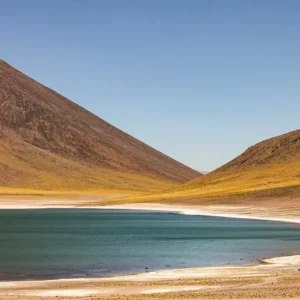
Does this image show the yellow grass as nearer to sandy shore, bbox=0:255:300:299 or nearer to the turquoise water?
the turquoise water

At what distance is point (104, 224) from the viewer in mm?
102438

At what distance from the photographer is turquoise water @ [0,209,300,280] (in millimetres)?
49875

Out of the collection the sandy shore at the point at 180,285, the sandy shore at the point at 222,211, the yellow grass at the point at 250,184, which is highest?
the yellow grass at the point at 250,184

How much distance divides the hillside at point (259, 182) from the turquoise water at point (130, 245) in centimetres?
3149

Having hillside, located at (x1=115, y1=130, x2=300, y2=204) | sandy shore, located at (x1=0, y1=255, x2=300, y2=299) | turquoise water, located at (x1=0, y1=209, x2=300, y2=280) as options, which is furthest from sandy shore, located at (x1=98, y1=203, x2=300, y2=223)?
sandy shore, located at (x1=0, y1=255, x2=300, y2=299)

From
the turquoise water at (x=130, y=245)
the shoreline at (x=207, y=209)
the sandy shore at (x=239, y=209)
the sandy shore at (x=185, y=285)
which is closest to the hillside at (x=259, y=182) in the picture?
the sandy shore at (x=239, y=209)

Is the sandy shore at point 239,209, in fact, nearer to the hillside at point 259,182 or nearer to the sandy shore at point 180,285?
the hillside at point 259,182

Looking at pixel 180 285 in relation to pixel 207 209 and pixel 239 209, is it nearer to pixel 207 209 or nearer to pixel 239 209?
pixel 239 209

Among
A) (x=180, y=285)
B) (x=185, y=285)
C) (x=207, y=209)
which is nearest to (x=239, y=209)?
(x=207, y=209)

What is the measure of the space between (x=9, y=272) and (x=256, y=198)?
9259cm

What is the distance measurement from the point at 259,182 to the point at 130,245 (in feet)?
319

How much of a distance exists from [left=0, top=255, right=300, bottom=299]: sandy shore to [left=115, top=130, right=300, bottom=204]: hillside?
87.6 m

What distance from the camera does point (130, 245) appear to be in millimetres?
67250

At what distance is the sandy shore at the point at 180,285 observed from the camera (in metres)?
31.5
